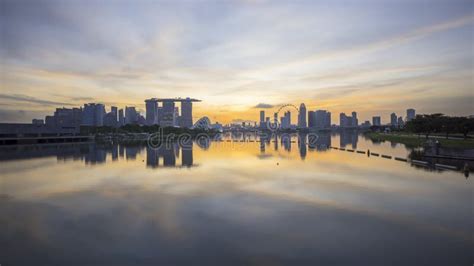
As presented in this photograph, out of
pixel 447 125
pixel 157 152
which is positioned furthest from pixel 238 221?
pixel 447 125

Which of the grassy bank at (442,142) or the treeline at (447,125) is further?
the treeline at (447,125)

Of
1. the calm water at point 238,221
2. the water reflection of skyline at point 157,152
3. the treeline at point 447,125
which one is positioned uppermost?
the treeline at point 447,125

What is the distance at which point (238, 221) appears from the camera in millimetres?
10531

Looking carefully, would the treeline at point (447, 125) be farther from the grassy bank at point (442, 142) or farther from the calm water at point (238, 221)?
the calm water at point (238, 221)

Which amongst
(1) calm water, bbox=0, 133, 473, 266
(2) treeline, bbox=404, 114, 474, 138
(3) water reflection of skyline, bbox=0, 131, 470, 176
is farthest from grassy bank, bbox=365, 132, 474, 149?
(1) calm water, bbox=0, 133, 473, 266

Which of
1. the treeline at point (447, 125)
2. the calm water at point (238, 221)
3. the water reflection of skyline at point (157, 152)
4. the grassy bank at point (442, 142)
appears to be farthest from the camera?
the treeline at point (447, 125)

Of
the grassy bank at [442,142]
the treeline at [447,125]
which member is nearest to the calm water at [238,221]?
the grassy bank at [442,142]

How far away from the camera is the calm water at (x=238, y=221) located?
309 inches

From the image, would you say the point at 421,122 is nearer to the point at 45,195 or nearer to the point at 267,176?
the point at 267,176

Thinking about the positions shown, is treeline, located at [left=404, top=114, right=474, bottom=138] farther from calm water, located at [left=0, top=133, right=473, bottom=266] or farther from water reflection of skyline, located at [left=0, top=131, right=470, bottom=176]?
calm water, located at [left=0, top=133, right=473, bottom=266]

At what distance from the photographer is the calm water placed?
7.84m

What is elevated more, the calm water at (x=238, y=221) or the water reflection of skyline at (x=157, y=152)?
the water reflection of skyline at (x=157, y=152)

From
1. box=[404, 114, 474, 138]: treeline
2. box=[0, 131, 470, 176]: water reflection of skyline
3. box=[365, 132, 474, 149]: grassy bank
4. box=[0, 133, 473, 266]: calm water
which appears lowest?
box=[0, 133, 473, 266]: calm water

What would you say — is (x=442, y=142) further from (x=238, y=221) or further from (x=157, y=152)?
(x=238, y=221)
